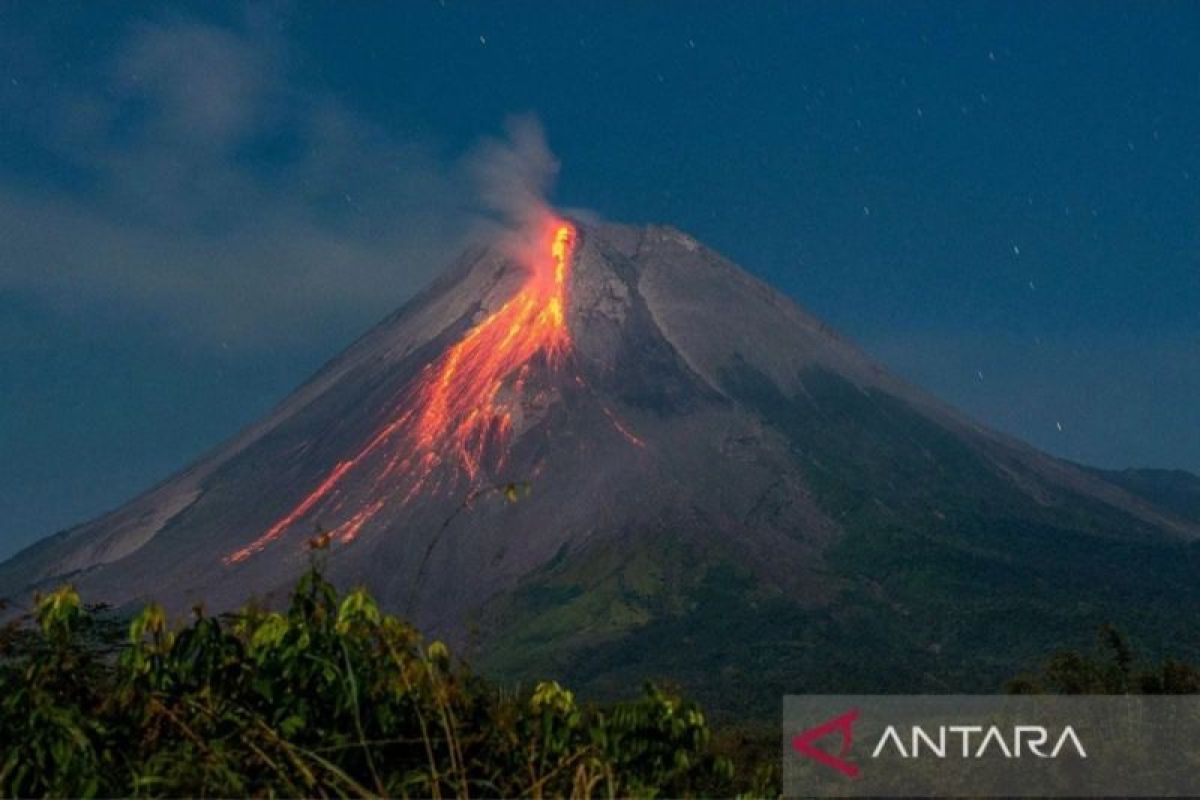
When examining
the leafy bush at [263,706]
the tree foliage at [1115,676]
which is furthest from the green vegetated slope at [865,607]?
the leafy bush at [263,706]

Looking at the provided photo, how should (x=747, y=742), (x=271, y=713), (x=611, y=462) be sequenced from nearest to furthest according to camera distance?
(x=271, y=713), (x=747, y=742), (x=611, y=462)

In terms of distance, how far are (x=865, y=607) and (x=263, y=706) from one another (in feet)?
543

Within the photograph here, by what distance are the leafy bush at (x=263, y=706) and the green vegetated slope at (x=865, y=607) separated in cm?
11949

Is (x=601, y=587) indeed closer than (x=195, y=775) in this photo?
No

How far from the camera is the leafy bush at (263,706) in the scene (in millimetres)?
4762

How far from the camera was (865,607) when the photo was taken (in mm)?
166000

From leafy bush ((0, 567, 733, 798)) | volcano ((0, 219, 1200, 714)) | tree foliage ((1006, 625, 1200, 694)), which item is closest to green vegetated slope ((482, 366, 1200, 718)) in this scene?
volcano ((0, 219, 1200, 714))

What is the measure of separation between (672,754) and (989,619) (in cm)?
16166

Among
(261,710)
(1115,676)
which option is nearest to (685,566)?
(1115,676)

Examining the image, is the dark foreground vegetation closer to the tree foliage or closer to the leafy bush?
the leafy bush

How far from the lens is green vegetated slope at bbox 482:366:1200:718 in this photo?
5605 inches

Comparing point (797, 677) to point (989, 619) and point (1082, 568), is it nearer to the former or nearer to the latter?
point (989, 619)

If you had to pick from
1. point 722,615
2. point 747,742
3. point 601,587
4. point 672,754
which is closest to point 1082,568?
point 722,615

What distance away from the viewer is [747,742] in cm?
4384
